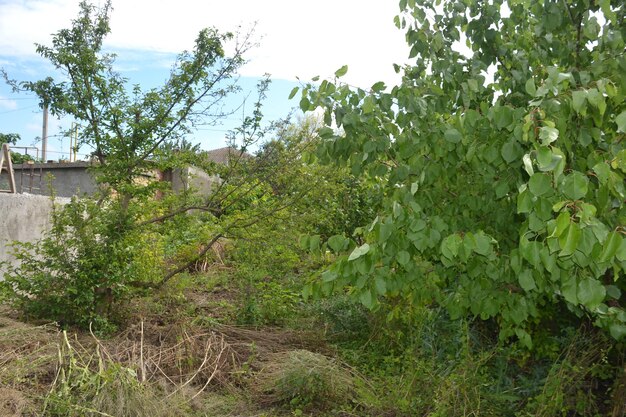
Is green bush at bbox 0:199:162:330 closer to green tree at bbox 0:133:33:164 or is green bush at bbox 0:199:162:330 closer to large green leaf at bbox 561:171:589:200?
large green leaf at bbox 561:171:589:200

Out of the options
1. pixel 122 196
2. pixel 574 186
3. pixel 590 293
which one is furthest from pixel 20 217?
pixel 574 186

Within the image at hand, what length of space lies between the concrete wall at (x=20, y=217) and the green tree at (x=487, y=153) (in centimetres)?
528

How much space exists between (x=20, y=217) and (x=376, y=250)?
258 inches

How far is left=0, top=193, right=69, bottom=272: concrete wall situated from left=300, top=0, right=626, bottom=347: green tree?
5.28 m

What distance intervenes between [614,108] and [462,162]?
85cm

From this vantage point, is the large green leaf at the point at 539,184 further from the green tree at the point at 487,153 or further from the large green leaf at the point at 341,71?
the large green leaf at the point at 341,71

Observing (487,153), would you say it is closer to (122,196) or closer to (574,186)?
(574,186)

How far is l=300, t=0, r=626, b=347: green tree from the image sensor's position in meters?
2.89

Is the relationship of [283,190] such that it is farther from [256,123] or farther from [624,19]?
[624,19]

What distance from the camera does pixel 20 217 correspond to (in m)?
8.52

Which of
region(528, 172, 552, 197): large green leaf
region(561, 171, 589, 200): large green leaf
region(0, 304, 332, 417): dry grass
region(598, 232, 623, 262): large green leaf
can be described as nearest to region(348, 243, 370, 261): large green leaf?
region(528, 172, 552, 197): large green leaf

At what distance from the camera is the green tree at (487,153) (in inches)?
114

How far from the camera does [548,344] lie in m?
5.21

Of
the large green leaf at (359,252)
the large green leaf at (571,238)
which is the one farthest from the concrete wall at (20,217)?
the large green leaf at (571,238)
